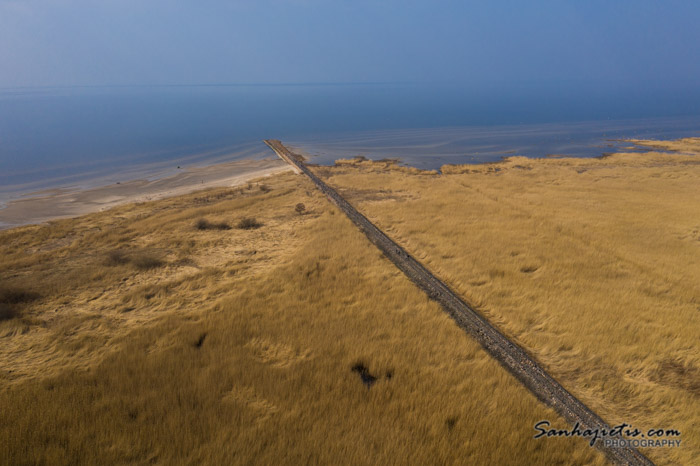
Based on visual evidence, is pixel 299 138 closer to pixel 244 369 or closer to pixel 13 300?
pixel 13 300

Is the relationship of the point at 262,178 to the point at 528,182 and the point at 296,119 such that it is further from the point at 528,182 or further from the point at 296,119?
the point at 296,119

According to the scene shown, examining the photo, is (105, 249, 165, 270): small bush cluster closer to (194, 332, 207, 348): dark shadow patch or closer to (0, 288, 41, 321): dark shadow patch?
(0, 288, 41, 321): dark shadow patch

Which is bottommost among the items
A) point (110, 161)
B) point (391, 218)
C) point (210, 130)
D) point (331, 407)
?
point (331, 407)

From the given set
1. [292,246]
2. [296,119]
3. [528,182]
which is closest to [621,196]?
[528,182]

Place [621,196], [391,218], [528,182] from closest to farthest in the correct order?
[391,218] → [621,196] → [528,182]

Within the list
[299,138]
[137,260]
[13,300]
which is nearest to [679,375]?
[137,260]

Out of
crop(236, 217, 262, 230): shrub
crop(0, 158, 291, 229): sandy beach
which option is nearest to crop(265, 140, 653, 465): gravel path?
crop(236, 217, 262, 230): shrub

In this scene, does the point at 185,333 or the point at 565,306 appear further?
the point at 565,306

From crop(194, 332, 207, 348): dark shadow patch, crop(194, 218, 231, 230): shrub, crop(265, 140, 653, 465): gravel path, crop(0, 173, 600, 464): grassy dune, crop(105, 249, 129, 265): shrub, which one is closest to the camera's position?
crop(0, 173, 600, 464): grassy dune
